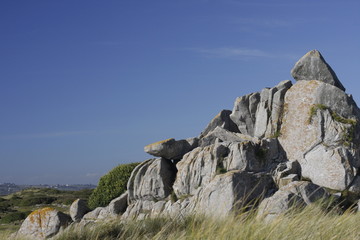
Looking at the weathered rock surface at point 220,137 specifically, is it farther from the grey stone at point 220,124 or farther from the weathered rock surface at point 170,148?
the grey stone at point 220,124

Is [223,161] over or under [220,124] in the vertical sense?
under

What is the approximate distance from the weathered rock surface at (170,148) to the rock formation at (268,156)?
5 centimetres

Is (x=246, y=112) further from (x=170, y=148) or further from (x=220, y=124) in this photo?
(x=170, y=148)

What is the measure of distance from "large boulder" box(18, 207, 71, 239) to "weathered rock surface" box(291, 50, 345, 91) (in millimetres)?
12420

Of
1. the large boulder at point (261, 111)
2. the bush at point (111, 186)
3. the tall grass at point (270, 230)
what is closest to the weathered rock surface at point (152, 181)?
the bush at point (111, 186)

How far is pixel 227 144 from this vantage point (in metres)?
19.4

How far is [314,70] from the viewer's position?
806 inches

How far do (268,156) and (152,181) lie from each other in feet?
18.2

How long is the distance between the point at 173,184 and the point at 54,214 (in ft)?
17.7

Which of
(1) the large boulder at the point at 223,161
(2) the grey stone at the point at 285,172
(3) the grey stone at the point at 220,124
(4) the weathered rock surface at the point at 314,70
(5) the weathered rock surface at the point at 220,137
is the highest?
(4) the weathered rock surface at the point at 314,70

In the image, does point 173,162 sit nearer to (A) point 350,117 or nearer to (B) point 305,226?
(A) point 350,117

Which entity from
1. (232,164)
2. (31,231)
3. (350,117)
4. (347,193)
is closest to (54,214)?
(31,231)

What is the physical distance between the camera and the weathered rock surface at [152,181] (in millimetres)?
20250

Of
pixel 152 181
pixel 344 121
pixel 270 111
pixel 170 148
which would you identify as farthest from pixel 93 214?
pixel 344 121
